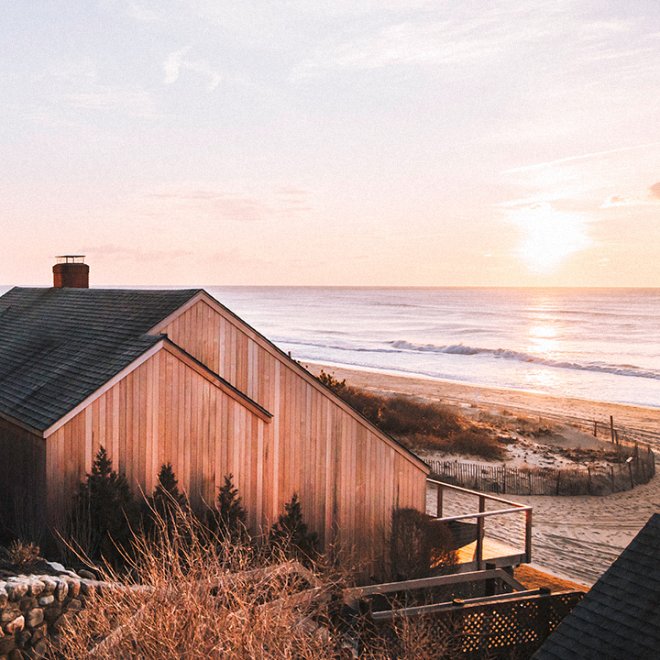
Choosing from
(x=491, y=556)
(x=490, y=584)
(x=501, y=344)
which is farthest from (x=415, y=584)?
(x=501, y=344)

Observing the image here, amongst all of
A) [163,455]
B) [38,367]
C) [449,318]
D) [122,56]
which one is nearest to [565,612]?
[163,455]

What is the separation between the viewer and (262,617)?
729cm

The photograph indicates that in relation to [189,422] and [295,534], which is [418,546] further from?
[189,422]

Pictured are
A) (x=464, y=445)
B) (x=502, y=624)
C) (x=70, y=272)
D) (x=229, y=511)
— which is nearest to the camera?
(x=502, y=624)

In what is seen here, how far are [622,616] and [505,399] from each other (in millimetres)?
44868

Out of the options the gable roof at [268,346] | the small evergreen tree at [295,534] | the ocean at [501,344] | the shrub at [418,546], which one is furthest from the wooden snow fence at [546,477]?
the ocean at [501,344]

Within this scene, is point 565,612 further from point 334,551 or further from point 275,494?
point 275,494

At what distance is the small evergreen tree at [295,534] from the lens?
13656 millimetres

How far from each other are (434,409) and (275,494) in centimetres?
2750

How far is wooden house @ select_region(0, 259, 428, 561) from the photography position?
12.8 m

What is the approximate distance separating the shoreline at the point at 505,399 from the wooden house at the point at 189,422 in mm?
29748

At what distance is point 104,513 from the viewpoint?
12.2 metres

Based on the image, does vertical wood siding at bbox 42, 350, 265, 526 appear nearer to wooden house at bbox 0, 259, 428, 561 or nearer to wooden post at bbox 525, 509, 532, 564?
wooden house at bbox 0, 259, 428, 561

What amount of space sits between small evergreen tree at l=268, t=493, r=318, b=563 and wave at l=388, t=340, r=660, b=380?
5863 cm
